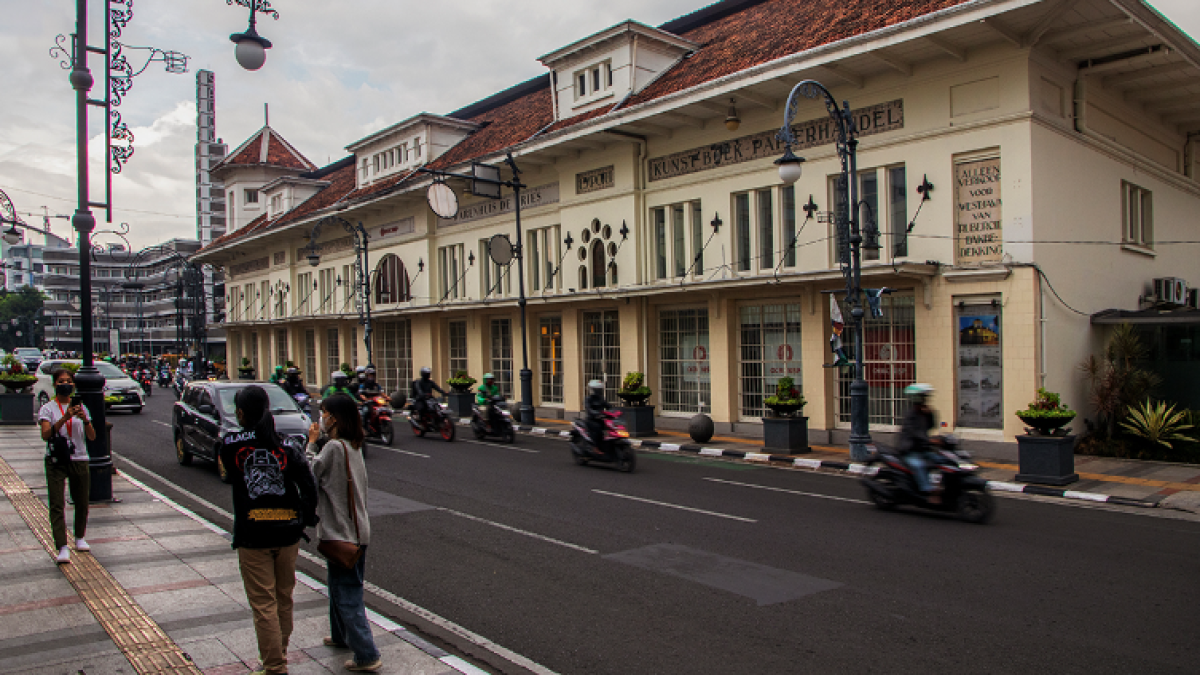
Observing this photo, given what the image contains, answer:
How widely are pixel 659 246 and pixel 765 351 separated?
4443 millimetres

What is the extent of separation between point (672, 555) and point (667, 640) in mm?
2456

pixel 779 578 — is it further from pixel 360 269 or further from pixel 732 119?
pixel 360 269

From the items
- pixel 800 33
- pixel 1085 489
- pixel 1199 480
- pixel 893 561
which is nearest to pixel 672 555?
pixel 893 561

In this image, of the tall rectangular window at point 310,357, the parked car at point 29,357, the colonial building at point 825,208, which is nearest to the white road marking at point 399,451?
the colonial building at point 825,208

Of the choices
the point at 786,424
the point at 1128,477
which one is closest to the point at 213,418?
the point at 786,424

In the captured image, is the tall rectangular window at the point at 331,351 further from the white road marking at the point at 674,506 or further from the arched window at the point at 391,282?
the white road marking at the point at 674,506

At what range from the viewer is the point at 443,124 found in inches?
1227

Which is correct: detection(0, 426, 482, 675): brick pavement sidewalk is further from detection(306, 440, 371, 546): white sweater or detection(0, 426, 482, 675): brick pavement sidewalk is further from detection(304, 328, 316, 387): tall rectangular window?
detection(304, 328, 316, 387): tall rectangular window

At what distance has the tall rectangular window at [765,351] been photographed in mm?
18672

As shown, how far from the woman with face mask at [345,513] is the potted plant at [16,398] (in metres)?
21.9

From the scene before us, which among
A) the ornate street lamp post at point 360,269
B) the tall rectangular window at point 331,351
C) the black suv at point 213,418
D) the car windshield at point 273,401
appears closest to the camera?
the black suv at point 213,418

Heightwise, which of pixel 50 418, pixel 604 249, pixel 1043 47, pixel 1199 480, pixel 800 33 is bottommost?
pixel 1199 480

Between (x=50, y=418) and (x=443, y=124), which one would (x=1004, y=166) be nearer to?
(x=50, y=418)

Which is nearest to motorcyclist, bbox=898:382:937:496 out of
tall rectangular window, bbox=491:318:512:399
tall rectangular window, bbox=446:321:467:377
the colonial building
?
the colonial building
